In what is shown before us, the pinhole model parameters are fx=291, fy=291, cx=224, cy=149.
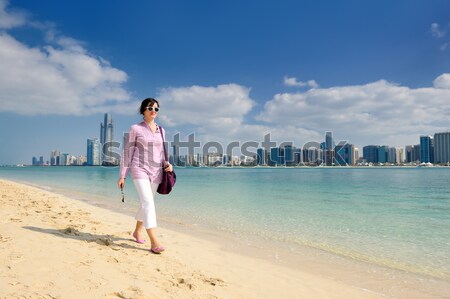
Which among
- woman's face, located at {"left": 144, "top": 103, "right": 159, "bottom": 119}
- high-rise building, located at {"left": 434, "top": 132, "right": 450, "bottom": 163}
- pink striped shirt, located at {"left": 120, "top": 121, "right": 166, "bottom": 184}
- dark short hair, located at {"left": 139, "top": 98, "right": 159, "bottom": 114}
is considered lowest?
pink striped shirt, located at {"left": 120, "top": 121, "right": 166, "bottom": 184}

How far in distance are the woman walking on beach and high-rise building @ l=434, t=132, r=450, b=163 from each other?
205 meters

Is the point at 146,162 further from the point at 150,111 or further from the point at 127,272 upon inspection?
the point at 127,272

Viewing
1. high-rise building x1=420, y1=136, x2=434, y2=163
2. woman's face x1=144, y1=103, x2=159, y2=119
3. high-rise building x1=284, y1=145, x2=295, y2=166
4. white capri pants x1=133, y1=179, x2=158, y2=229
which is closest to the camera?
white capri pants x1=133, y1=179, x2=158, y2=229

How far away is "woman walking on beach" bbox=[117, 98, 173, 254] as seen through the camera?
4.63 metres

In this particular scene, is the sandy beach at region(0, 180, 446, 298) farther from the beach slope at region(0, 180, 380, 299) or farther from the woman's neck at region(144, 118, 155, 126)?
the woman's neck at region(144, 118, 155, 126)

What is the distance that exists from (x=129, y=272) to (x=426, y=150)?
711ft

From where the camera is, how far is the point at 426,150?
591ft

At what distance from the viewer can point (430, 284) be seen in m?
4.56

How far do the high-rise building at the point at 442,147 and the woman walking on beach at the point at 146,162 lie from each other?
20533cm

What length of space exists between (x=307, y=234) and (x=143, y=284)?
18.9 feet

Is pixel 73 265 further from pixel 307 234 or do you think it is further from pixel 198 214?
pixel 198 214

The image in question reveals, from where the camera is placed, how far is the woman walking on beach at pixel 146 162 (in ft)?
15.2

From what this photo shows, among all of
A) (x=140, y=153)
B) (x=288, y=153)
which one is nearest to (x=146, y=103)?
(x=140, y=153)

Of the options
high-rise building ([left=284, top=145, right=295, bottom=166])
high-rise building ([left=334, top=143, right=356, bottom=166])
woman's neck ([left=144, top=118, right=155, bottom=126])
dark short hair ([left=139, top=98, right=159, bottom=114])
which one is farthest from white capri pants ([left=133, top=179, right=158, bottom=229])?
high-rise building ([left=334, top=143, right=356, bottom=166])
